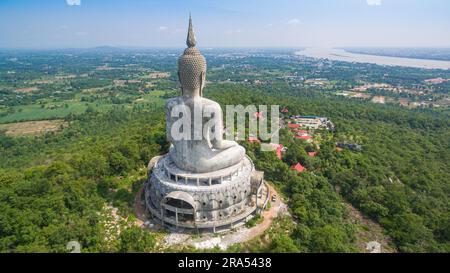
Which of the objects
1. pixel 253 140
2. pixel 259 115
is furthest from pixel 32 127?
pixel 253 140

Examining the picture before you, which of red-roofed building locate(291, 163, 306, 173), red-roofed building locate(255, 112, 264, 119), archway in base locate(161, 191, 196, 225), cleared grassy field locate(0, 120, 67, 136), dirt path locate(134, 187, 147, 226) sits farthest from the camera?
cleared grassy field locate(0, 120, 67, 136)

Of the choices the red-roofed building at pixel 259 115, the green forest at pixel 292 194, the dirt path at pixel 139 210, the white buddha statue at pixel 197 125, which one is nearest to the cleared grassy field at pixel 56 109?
the green forest at pixel 292 194

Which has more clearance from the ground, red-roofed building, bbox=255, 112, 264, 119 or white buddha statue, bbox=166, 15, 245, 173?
white buddha statue, bbox=166, 15, 245, 173

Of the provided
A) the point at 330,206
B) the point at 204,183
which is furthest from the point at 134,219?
the point at 330,206

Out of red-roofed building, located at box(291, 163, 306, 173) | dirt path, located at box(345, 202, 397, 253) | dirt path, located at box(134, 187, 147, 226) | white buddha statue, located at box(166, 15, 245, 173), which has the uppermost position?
white buddha statue, located at box(166, 15, 245, 173)

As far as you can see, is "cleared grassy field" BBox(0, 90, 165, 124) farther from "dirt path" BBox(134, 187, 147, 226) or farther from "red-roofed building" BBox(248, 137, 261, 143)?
"dirt path" BBox(134, 187, 147, 226)

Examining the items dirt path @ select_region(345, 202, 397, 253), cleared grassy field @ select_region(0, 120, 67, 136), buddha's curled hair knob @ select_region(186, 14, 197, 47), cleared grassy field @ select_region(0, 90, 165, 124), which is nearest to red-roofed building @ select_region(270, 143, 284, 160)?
dirt path @ select_region(345, 202, 397, 253)

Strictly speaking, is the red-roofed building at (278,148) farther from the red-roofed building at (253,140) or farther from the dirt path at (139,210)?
the dirt path at (139,210)
